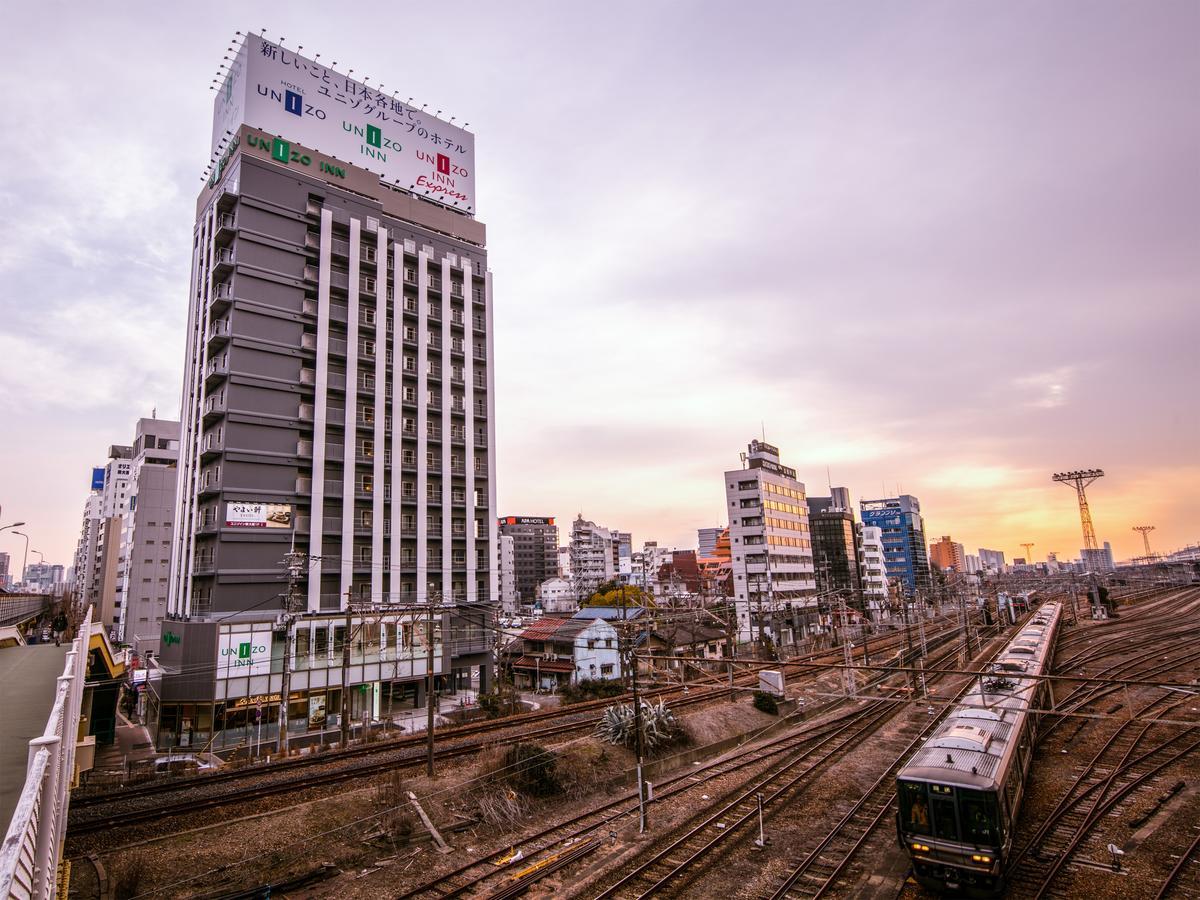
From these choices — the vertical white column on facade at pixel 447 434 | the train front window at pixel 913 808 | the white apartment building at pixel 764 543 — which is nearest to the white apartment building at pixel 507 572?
the white apartment building at pixel 764 543

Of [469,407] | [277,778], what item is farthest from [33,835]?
[469,407]

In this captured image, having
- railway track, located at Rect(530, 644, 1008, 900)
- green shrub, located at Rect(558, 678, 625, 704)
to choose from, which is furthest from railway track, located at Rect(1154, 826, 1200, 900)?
green shrub, located at Rect(558, 678, 625, 704)

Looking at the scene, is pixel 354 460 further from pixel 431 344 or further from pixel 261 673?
pixel 261 673

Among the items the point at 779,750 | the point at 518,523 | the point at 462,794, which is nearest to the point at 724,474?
the point at 779,750

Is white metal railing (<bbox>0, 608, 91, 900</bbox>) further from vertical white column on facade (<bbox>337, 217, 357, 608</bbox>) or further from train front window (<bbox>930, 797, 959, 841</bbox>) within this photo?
vertical white column on facade (<bbox>337, 217, 357, 608</bbox>)

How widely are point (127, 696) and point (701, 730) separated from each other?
4356 cm

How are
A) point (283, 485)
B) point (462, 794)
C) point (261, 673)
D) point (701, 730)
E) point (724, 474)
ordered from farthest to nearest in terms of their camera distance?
point (724, 474) → point (283, 485) → point (261, 673) → point (701, 730) → point (462, 794)

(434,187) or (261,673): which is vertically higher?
(434,187)

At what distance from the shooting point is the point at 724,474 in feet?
244

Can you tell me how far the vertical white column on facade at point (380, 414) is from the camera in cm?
4122

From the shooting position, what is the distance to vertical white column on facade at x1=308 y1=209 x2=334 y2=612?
38.4 meters

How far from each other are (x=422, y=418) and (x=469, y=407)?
4.10m

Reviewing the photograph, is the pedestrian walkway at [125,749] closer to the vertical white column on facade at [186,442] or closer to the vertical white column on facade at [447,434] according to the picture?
the vertical white column on facade at [186,442]

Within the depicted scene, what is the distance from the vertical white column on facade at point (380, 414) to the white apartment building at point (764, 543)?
40462mm
